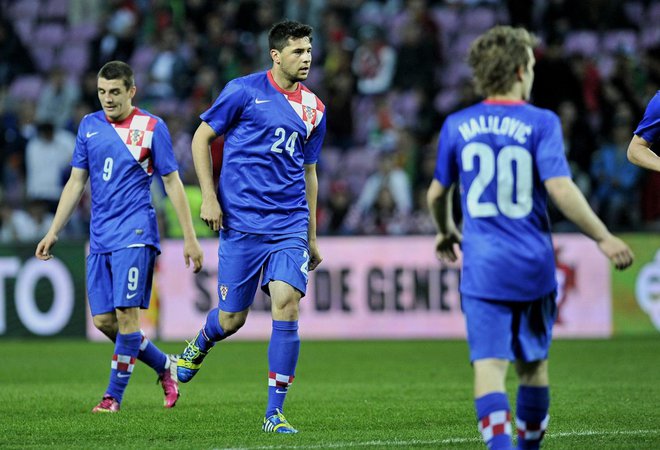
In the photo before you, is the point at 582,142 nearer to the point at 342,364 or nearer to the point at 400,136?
the point at 400,136

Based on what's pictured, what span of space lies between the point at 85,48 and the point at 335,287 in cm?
841

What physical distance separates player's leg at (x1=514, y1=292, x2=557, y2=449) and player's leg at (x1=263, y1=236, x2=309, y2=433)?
2058 millimetres

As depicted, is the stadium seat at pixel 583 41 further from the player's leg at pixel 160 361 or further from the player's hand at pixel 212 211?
the player's hand at pixel 212 211

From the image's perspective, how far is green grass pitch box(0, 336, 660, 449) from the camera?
6.98 meters

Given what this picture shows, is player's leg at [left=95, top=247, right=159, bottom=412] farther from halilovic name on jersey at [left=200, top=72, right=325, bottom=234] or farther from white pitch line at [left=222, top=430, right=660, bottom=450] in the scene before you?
white pitch line at [left=222, top=430, right=660, bottom=450]

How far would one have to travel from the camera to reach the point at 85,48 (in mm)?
21547

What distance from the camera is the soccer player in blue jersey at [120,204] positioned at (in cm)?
836

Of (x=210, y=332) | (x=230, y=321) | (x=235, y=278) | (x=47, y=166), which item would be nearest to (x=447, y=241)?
(x=235, y=278)

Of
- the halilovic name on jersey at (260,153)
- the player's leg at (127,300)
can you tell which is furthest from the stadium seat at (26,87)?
the halilovic name on jersey at (260,153)

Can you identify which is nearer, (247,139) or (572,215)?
(572,215)

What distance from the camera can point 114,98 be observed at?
27.6 ft

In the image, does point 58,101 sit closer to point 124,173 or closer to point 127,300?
point 124,173

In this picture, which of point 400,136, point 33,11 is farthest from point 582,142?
point 33,11

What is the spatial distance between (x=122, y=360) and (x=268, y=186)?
1794mm
